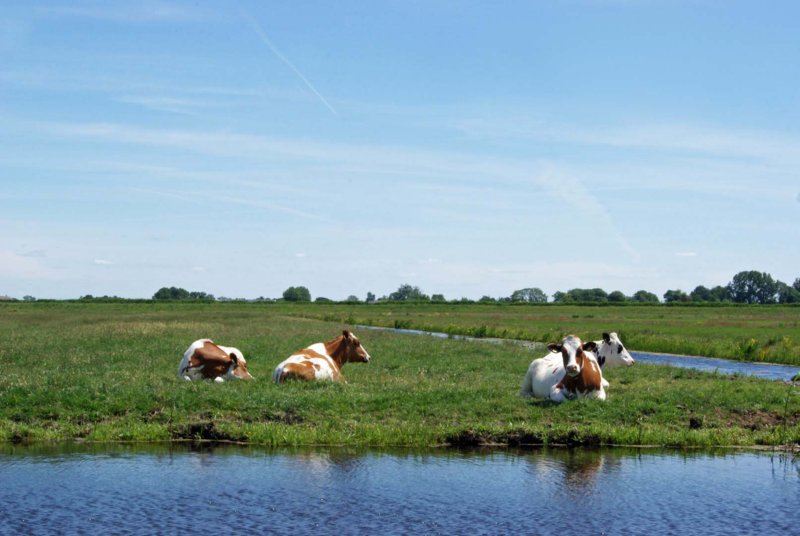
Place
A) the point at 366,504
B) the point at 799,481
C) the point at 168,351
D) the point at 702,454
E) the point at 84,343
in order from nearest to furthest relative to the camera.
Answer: the point at 366,504, the point at 799,481, the point at 702,454, the point at 168,351, the point at 84,343

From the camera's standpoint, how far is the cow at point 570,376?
60.8 ft

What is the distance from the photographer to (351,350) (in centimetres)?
2442

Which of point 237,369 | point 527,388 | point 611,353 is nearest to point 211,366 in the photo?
point 237,369

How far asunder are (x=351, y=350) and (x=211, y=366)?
3.96 metres

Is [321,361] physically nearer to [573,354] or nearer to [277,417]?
[277,417]

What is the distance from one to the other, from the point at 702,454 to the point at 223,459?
26.6ft

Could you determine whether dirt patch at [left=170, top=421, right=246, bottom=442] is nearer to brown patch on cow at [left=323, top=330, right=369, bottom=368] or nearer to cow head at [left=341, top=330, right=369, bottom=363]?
brown patch on cow at [left=323, top=330, right=369, bottom=368]

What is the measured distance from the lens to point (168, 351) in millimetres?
30344

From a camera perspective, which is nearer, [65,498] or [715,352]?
[65,498]

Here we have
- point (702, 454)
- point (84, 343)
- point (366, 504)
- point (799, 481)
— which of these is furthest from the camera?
point (84, 343)

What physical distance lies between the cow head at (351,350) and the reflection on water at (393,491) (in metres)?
9.00

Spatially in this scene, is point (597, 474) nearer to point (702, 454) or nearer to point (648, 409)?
point (702, 454)

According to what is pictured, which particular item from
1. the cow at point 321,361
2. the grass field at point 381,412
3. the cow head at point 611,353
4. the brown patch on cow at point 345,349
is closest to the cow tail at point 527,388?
the grass field at point 381,412

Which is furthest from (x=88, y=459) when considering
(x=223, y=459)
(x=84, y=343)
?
(x=84, y=343)
